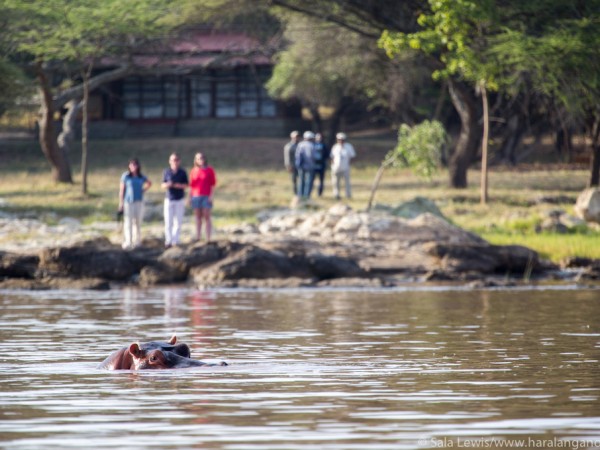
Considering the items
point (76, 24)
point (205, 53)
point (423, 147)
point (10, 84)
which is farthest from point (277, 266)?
point (205, 53)

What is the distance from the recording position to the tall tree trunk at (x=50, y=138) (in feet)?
133

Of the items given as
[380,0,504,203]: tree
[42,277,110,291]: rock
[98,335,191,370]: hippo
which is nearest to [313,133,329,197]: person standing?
[380,0,504,203]: tree

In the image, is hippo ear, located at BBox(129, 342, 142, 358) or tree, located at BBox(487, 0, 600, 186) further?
tree, located at BBox(487, 0, 600, 186)

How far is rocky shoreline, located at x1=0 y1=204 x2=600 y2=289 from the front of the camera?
80.2 ft

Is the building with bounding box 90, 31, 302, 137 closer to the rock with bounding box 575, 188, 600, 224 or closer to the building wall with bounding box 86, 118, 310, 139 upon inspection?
the building wall with bounding box 86, 118, 310, 139

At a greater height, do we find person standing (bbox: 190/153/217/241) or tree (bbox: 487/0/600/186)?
tree (bbox: 487/0/600/186)

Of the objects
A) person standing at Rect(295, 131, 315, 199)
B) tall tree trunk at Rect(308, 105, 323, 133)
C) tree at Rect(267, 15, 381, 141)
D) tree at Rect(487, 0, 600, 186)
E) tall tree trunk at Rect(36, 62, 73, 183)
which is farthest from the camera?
tall tree trunk at Rect(308, 105, 323, 133)

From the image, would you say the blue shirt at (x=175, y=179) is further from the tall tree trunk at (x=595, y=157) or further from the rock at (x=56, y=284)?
the tall tree trunk at (x=595, y=157)

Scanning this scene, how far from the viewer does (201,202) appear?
26.1m

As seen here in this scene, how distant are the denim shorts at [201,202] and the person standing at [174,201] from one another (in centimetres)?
45

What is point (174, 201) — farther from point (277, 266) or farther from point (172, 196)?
point (277, 266)

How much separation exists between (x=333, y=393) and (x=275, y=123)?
4598 cm

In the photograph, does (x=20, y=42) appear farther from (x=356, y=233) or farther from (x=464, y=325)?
(x=464, y=325)

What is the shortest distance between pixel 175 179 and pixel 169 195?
1.19 feet
